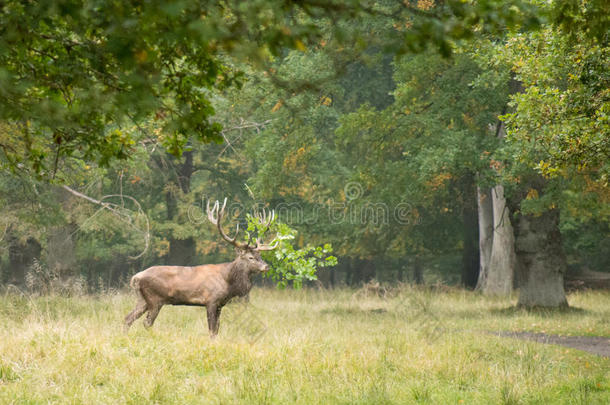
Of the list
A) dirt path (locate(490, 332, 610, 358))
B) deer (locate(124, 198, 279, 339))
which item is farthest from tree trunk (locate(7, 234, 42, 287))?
dirt path (locate(490, 332, 610, 358))

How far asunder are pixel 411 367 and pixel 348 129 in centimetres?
1068

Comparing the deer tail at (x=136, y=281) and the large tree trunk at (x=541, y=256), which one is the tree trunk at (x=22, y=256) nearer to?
the deer tail at (x=136, y=281)

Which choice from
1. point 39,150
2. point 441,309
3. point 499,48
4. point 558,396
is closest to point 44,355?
point 39,150

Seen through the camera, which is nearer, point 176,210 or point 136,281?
point 136,281

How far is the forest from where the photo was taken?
160 inches

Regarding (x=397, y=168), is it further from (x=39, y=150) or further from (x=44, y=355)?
(x=39, y=150)

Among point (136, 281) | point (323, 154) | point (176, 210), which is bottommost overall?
point (136, 281)

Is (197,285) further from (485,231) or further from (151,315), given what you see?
(485,231)

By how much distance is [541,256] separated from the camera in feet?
59.1

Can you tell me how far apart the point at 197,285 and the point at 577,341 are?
296 inches

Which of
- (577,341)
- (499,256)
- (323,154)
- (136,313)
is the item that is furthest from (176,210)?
(577,341)

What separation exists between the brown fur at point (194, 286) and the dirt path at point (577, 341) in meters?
4.96

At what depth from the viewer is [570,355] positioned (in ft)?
34.9

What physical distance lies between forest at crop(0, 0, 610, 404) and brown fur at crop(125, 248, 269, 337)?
1.63ft
